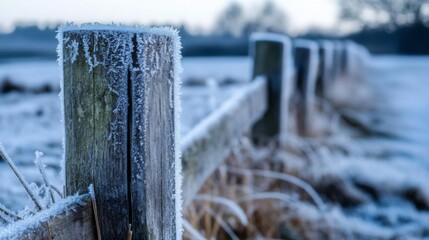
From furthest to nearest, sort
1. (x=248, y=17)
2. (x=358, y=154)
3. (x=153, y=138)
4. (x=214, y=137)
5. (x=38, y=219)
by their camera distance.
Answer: (x=248, y=17) < (x=358, y=154) < (x=214, y=137) < (x=153, y=138) < (x=38, y=219)

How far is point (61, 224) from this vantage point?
3.02 feet

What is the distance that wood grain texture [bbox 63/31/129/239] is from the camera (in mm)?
944

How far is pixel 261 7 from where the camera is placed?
48.0 meters

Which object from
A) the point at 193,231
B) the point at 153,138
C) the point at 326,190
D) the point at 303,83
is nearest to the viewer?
the point at 153,138

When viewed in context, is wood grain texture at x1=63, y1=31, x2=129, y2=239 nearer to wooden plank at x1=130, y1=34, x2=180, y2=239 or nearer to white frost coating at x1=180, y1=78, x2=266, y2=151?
wooden plank at x1=130, y1=34, x2=180, y2=239

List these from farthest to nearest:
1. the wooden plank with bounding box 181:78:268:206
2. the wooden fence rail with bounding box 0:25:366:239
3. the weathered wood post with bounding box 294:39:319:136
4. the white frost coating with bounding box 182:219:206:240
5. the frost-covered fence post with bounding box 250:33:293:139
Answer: the weathered wood post with bounding box 294:39:319:136 < the frost-covered fence post with bounding box 250:33:293:139 < the wooden plank with bounding box 181:78:268:206 < the white frost coating with bounding box 182:219:206:240 < the wooden fence rail with bounding box 0:25:366:239

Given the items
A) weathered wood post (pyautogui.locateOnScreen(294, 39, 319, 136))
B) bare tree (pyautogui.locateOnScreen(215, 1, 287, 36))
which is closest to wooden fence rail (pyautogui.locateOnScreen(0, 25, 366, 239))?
weathered wood post (pyautogui.locateOnScreen(294, 39, 319, 136))

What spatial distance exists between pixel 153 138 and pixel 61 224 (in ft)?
0.80

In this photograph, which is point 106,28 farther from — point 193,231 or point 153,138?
point 193,231

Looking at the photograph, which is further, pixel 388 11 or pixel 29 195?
pixel 388 11

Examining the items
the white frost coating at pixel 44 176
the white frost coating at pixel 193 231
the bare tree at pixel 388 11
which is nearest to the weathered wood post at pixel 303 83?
the white frost coating at pixel 193 231

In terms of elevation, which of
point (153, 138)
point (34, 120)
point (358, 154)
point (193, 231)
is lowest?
point (358, 154)

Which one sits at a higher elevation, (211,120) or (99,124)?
(99,124)

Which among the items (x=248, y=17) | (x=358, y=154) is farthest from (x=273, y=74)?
(x=248, y=17)
